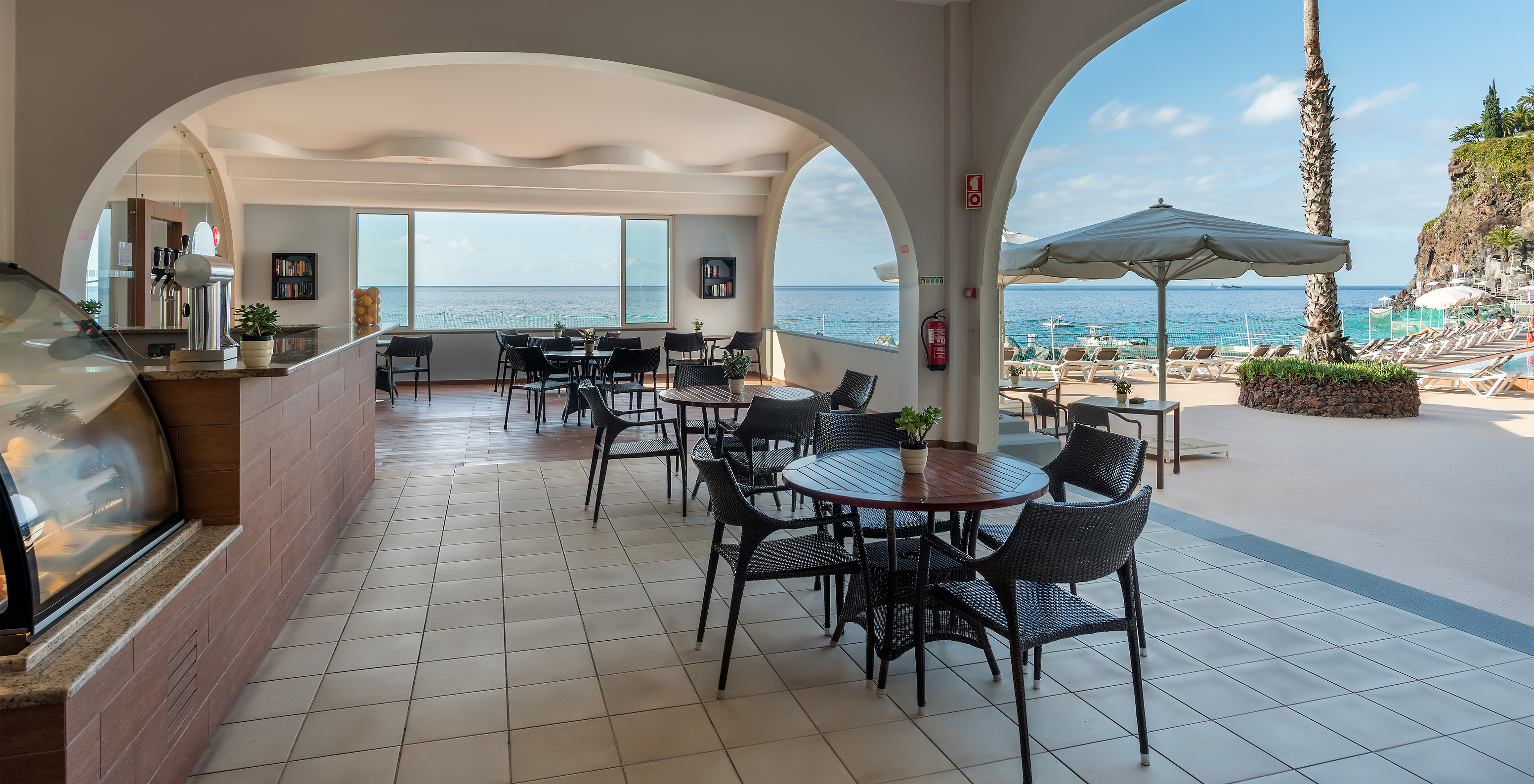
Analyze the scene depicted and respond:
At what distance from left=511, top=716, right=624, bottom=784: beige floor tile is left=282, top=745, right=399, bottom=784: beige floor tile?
0.32m

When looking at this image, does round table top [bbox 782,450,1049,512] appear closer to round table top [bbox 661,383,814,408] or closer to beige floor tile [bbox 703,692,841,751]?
beige floor tile [bbox 703,692,841,751]

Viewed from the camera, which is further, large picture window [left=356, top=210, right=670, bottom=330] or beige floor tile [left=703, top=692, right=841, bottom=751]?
large picture window [left=356, top=210, right=670, bottom=330]

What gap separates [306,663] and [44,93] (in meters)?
4.32

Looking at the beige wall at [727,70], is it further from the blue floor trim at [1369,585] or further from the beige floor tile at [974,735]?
the beige floor tile at [974,735]

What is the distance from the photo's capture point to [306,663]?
280cm

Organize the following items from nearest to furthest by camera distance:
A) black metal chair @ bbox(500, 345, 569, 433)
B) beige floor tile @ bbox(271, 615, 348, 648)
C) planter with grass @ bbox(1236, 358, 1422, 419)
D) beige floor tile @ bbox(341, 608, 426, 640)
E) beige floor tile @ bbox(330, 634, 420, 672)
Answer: beige floor tile @ bbox(330, 634, 420, 672), beige floor tile @ bbox(271, 615, 348, 648), beige floor tile @ bbox(341, 608, 426, 640), black metal chair @ bbox(500, 345, 569, 433), planter with grass @ bbox(1236, 358, 1422, 419)

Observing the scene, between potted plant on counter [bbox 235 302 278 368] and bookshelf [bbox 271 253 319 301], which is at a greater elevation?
bookshelf [bbox 271 253 319 301]

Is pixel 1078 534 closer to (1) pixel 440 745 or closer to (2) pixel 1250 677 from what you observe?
(2) pixel 1250 677

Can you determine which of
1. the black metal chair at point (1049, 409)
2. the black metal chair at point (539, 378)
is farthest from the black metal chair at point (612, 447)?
the black metal chair at point (539, 378)

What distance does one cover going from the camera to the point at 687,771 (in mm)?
2162

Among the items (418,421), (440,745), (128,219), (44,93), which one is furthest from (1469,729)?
(128,219)

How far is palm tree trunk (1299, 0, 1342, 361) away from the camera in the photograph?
9836 millimetres

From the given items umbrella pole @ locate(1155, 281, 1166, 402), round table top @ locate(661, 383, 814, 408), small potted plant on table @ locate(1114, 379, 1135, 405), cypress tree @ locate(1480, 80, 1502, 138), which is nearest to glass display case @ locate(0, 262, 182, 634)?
round table top @ locate(661, 383, 814, 408)

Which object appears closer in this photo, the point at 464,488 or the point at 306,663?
the point at 306,663
